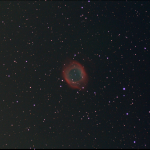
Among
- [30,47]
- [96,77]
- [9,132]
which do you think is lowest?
[9,132]

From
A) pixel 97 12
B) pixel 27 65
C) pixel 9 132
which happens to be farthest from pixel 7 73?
pixel 97 12

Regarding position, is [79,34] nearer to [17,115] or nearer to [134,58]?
[134,58]

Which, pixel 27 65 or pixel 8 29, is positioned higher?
pixel 8 29

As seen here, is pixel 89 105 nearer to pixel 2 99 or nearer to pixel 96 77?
pixel 96 77
